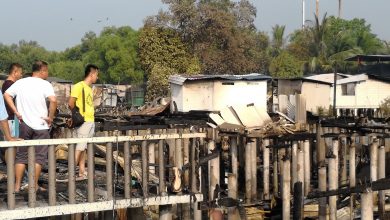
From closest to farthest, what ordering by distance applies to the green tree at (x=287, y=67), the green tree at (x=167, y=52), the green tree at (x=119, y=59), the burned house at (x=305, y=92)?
the burned house at (x=305, y=92) < the green tree at (x=167, y=52) < the green tree at (x=287, y=67) < the green tree at (x=119, y=59)

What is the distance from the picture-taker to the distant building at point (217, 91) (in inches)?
1308

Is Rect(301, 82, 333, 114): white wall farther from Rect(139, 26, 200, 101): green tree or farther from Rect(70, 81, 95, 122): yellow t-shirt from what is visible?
Rect(70, 81, 95, 122): yellow t-shirt

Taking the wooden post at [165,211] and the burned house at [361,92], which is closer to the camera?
the wooden post at [165,211]

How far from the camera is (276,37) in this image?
2505 inches

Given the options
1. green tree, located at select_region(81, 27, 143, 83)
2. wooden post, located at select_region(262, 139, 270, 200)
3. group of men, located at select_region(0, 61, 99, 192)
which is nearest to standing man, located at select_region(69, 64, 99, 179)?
group of men, located at select_region(0, 61, 99, 192)

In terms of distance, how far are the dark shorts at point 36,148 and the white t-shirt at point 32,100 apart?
58 mm

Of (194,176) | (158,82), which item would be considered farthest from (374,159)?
(158,82)

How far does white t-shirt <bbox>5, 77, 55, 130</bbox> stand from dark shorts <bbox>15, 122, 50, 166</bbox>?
6 centimetres

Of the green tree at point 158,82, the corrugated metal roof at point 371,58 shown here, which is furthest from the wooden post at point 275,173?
the green tree at point 158,82

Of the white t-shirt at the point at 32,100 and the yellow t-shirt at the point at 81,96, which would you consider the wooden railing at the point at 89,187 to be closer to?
the white t-shirt at the point at 32,100

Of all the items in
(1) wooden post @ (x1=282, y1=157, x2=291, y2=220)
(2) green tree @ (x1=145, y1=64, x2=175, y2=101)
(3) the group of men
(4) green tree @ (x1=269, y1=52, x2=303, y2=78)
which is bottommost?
(1) wooden post @ (x1=282, y1=157, x2=291, y2=220)

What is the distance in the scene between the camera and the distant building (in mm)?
33219

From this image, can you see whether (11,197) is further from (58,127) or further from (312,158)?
(312,158)

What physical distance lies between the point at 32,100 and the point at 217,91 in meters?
25.5
